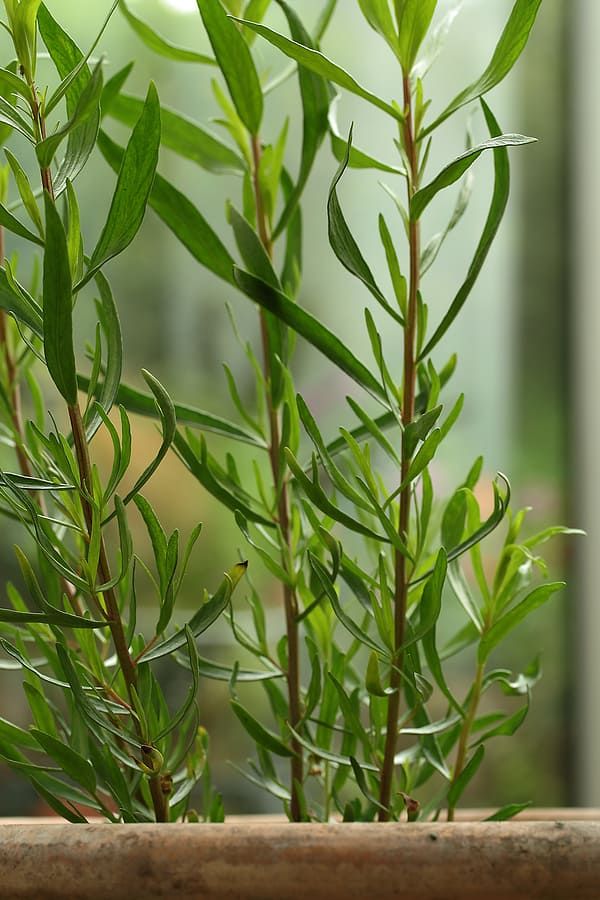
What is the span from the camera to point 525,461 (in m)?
1.35

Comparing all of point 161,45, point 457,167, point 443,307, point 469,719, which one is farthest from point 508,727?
point 443,307

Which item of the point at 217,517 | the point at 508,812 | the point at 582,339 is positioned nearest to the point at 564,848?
the point at 508,812

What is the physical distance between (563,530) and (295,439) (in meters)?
0.12

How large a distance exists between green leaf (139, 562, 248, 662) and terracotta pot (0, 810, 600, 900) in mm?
67

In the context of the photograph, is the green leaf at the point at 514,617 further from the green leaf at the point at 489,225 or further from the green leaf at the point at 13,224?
the green leaf at the point at 13,224

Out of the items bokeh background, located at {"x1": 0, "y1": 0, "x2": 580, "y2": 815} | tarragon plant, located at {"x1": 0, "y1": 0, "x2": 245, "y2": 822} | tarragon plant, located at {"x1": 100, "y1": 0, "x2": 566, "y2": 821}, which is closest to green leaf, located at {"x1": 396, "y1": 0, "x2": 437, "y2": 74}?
tarragon plant, located at {"x1": 100, "y1": 0, "x2": 566, "y2": 821}

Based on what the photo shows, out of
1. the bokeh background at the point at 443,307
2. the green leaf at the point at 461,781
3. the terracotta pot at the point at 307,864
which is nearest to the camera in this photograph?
the terracotta pot at the point at 307,864

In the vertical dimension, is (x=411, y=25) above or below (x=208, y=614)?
above

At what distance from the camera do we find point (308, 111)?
15.9 inches

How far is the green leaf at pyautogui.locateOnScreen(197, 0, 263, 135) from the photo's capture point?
1.16 ft

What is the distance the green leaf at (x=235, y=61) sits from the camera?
1.16ft

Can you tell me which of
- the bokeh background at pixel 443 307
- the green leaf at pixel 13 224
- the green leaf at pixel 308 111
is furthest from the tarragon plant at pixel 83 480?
the bokeh background at pixel 443 307

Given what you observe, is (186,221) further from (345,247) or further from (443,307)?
(443,307)

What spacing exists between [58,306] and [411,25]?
0.17 m
